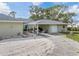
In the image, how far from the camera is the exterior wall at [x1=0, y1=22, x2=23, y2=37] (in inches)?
285

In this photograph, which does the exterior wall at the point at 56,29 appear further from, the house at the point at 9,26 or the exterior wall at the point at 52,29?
the house at the point at 9,26

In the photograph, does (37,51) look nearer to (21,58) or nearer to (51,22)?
(21,58)

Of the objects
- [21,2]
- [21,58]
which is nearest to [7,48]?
[21,58]

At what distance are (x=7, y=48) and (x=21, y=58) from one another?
0.65m

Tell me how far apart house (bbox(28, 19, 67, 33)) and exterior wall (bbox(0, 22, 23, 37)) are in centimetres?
48

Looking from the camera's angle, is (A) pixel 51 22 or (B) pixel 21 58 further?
(A) pixel 51 22

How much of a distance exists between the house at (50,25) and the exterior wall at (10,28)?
48 cm

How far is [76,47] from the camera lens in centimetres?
707

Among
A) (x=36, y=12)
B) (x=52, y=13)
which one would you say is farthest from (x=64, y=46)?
(x=36, y=12)

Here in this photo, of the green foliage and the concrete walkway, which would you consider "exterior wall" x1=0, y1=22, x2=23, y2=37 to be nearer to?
the concrete walkway

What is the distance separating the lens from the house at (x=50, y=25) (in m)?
7.23

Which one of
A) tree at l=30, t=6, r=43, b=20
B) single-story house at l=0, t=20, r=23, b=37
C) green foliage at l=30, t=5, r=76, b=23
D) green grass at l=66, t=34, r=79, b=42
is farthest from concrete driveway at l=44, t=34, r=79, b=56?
single-story house at l=0, t=20, r=23, b=37

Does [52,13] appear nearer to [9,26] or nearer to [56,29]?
[56,29]

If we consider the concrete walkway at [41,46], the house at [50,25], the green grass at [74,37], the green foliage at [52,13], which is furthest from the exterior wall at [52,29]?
the green grass at [74,37]
